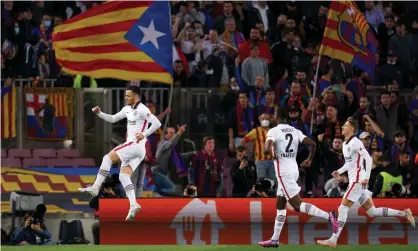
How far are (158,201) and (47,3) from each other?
9043 millimetres

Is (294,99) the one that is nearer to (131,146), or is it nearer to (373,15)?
(373,15)

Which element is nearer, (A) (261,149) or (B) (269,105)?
(A) (261,149)

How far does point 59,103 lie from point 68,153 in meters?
1.01

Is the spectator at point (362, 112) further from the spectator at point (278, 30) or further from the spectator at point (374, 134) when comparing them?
the spectator at point (278, 30)

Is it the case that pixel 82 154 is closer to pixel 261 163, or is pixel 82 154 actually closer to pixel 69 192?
pixel 69 192

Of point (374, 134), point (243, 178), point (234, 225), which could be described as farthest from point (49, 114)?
point (374, 134)

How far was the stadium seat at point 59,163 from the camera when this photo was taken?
3506 centimetres

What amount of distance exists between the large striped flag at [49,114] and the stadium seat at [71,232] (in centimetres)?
339

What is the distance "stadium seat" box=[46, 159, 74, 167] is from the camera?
3506 cm

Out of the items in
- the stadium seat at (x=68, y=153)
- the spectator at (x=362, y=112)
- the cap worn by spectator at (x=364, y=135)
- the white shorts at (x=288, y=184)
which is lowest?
the white shorts at (x=288, y=184)

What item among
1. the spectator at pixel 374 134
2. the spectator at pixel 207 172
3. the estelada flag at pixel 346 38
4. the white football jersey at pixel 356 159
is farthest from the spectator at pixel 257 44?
the white football jersey at pixel 356 159

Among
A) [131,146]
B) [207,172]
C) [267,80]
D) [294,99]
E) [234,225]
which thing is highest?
[267,80]

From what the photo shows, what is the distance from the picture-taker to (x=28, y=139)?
1400 inches

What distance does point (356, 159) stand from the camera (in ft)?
93.7
